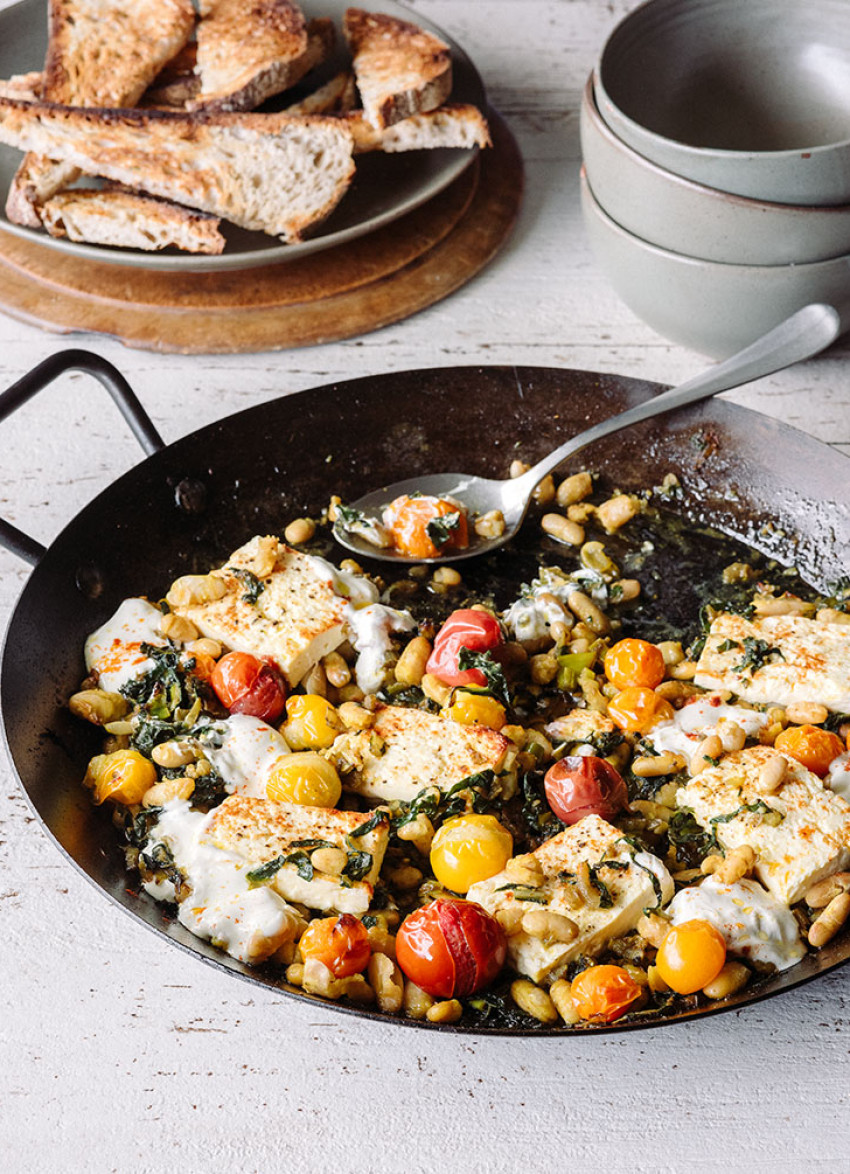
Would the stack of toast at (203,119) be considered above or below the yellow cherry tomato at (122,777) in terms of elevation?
above

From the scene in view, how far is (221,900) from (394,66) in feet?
7.82

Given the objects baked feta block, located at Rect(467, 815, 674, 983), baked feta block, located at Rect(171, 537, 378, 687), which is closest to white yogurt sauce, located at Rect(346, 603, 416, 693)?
baked feta block, located at Rect(171, 537, 378, 687)

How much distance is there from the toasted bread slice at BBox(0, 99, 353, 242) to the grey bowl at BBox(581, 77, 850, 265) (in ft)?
2.33

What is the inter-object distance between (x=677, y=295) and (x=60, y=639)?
5.48 ft

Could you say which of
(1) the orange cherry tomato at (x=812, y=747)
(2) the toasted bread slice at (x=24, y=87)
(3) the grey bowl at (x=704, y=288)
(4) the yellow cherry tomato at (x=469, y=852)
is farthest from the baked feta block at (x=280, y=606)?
(2) the toasted bread slice at (x=24, y=87)

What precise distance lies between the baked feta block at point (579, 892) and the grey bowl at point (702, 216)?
1479mm

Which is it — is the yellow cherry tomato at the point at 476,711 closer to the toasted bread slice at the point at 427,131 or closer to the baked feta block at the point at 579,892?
the baked feta block at the point at 579,892

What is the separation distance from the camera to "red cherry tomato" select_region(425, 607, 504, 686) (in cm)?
222

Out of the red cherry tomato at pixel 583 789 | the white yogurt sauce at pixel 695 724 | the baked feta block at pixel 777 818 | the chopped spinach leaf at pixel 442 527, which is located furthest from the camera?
the chopped spinach leaf at pixel 442 527

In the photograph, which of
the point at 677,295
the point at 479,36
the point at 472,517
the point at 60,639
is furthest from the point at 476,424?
the point at 479,36

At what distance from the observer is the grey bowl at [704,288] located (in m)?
2.77

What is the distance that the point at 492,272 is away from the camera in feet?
11.1

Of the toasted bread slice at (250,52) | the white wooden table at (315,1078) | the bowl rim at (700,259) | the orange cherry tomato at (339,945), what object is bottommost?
the white wooden table at (315,1078)

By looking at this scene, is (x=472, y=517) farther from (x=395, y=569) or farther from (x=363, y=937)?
→ (x=363, y=937)
